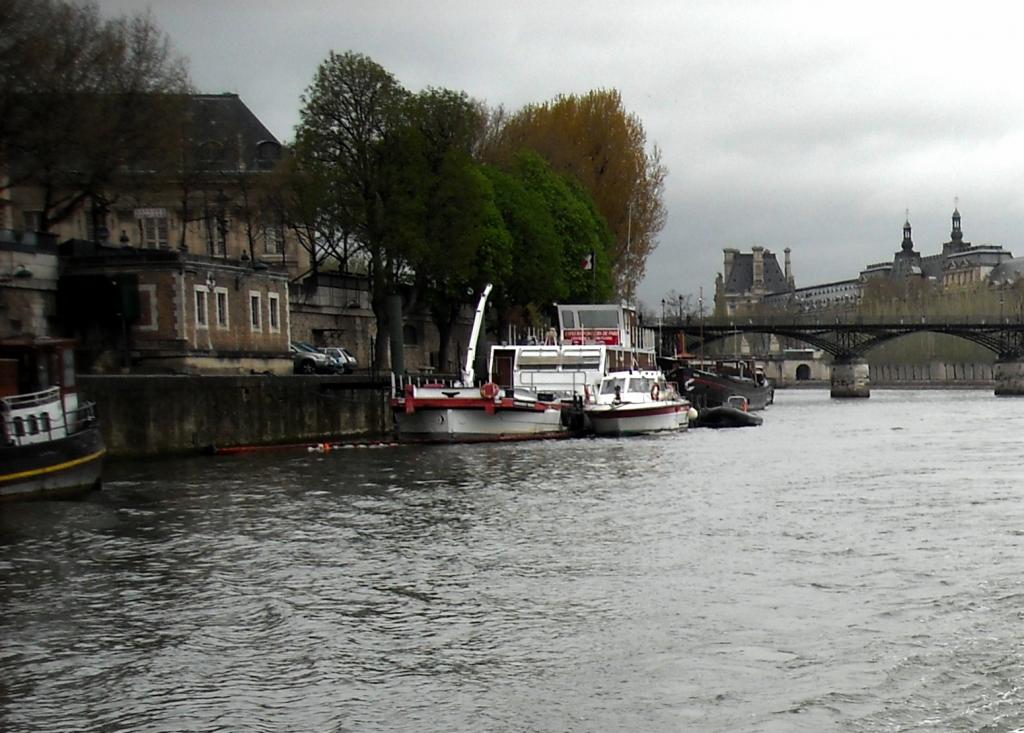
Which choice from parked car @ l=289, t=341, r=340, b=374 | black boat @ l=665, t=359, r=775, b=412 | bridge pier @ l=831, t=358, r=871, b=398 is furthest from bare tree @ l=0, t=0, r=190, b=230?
bridge pier @ l=831, t=358, r=871, b=398

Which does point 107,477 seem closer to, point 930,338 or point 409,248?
point 409,248

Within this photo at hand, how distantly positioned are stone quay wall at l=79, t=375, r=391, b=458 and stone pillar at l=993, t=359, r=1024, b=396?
83417mm

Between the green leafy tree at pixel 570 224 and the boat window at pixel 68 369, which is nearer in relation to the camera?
the boat window at pixel 68 369

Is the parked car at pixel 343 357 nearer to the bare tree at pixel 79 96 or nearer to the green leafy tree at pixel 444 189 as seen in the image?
the green leafy tree at pixel 444 189

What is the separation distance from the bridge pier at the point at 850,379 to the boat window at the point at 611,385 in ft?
260

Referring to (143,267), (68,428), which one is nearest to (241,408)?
(143,267)

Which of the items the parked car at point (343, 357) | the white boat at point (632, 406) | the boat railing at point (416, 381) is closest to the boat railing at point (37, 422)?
the boat railing at point (416, 381)

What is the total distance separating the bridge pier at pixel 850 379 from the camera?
133 meters

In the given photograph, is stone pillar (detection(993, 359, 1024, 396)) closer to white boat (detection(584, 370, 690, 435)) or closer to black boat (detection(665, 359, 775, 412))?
black boat (detection(665, 359, 775, 412))

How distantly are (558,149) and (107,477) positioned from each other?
49.4m

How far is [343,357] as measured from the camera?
6569 cm

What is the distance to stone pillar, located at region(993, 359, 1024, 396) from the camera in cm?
12756

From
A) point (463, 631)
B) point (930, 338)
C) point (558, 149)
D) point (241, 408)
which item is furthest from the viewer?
point (930, 338)

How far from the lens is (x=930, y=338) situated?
170 metres
